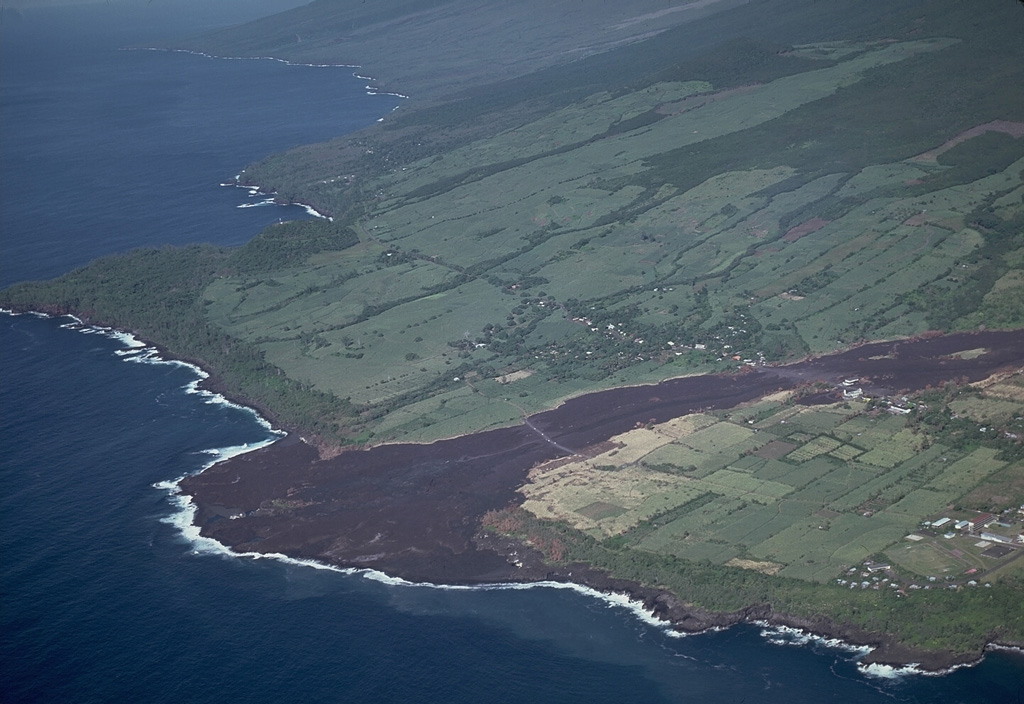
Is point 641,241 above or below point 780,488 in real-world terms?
above

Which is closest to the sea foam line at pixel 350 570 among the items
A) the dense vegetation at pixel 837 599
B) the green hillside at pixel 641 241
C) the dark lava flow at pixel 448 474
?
the dark lava flow at pixel 448 474

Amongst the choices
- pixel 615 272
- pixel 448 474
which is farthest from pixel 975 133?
pixel 448 474

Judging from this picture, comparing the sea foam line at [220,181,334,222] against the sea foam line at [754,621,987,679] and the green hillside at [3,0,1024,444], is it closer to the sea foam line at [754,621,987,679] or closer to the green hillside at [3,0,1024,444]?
the green hillside at [3,0,1024,444]

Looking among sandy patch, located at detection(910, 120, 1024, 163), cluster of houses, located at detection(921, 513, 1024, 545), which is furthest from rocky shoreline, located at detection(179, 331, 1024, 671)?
sandy patch, located at detection(910, 120, 1024, 163)

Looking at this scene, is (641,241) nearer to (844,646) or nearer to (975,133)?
(975,133)

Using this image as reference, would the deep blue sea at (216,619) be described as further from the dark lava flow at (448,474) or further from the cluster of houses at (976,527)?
the cluster of houses at (976,527)

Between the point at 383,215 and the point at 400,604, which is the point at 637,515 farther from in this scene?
the point at 383,215

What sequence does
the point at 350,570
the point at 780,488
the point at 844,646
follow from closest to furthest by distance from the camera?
the point at 844,646 < the point at 350,570 < the point at 780,488

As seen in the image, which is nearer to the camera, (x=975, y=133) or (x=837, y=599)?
(x=837, y=599)
